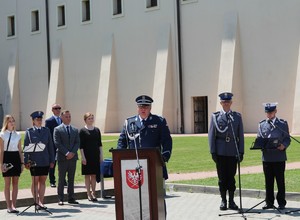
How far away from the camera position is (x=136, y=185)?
8430mm

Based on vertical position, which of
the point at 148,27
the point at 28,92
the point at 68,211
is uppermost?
the point at 148,27

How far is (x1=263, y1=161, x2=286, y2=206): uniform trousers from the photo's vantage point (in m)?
11.5

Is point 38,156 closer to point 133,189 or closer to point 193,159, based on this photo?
point 133,189

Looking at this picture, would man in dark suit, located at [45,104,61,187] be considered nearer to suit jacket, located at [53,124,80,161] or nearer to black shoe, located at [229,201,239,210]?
suit jacket, located at [53,124,80,161]

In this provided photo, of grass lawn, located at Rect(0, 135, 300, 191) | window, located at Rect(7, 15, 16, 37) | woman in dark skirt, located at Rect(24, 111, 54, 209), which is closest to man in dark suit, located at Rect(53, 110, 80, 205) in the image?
woman in dark skirt, located at Rect(24, 111, 54, 209)

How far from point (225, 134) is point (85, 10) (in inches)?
1346

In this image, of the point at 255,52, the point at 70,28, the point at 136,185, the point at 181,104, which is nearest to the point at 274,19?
the point at 255,52

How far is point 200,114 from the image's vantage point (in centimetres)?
3856

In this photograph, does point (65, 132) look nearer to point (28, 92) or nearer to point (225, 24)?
point (225, 24)

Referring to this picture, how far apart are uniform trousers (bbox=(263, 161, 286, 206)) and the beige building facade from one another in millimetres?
21804

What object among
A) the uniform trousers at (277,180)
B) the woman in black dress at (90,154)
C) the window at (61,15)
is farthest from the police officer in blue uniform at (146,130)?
the window at (61,15)

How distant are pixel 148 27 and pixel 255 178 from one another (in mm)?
25341

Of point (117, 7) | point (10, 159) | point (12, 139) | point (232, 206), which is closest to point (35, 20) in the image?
point (117, 7)

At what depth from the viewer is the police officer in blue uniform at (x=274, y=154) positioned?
37.6ft
